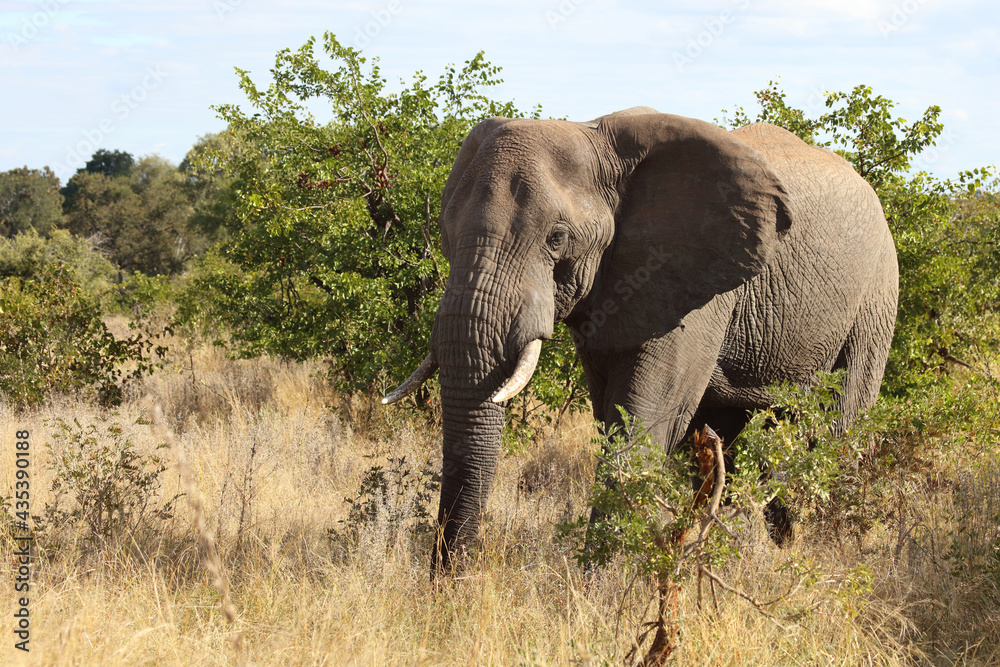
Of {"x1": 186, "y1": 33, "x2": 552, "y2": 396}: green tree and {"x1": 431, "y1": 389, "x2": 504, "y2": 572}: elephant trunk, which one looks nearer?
{"x1": 431, "y1": 389, "x2": 504, "y2": 572}: elephant trunk

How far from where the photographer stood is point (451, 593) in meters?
4.28

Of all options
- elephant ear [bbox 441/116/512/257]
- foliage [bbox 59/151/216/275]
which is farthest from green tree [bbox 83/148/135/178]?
elephant ear [bbox 441/116/512/257]

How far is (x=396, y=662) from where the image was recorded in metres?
3.75

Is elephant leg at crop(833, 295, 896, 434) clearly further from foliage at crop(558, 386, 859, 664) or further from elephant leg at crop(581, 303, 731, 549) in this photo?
foliage at crop(558, 386, 859, 664)

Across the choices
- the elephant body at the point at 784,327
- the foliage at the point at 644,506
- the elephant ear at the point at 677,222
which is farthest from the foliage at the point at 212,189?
the foliage at the point at 644,506

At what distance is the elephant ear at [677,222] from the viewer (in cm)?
469

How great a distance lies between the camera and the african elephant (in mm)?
4301

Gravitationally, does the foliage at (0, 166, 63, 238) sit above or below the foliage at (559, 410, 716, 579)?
above

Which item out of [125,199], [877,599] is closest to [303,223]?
[877,599]

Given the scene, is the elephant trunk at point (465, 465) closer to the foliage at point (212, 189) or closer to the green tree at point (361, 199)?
the green tree at point (361, 199)

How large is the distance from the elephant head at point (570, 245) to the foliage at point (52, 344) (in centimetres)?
611

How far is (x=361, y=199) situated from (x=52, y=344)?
4.06 m

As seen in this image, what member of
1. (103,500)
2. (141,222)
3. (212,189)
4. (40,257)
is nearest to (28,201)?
(141,222)

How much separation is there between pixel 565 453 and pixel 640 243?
3953 mm
